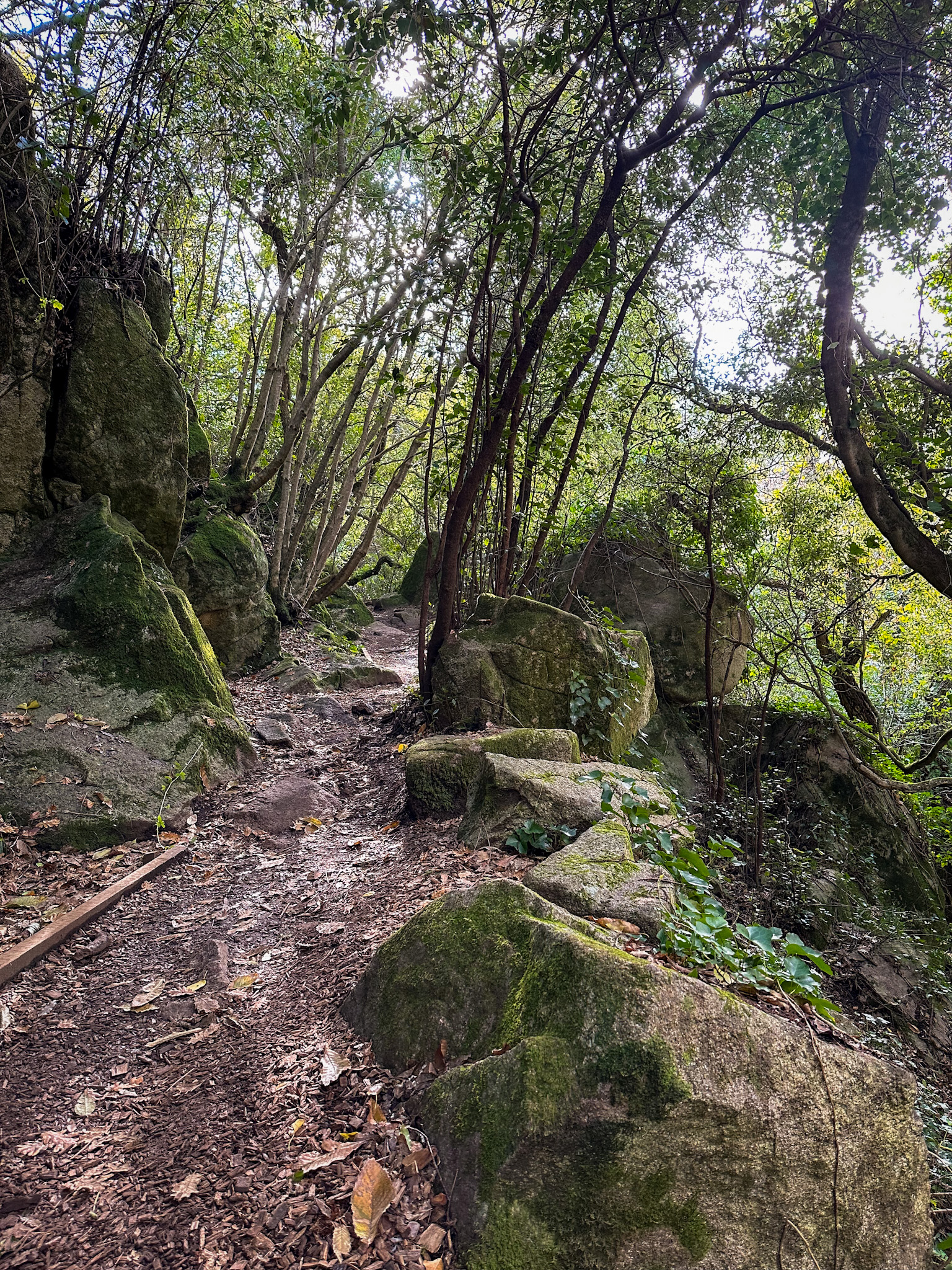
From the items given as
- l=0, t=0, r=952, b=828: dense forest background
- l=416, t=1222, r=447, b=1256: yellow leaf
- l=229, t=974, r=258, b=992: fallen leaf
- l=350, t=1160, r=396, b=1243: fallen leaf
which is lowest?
l=229, t=974, r=258, b=992: fallen leaf

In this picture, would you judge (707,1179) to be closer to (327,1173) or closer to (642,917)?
(642,917)

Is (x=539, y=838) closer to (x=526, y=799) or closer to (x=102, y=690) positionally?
(x=526, y=799)

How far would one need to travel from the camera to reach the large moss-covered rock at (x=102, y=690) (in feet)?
14.8

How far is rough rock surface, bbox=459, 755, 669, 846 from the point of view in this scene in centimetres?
387

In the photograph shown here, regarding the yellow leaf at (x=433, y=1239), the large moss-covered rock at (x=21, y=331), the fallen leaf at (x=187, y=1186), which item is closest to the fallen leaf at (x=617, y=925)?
the yellow leaf at (x=433, y=1239)

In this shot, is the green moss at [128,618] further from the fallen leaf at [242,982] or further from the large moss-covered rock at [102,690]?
the fallen leaf at [242,982]

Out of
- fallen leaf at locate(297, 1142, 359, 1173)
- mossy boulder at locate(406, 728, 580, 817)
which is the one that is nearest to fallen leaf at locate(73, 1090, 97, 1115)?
fallen leaf at locate(297, 1142, 359, 1173)

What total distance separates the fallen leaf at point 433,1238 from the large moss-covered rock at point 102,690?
353cm

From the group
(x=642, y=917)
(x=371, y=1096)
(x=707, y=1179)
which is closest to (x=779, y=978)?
(x=642, y=917)

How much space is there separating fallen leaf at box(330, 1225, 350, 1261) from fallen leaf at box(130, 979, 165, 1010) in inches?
70.3

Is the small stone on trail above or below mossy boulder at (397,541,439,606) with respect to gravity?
below

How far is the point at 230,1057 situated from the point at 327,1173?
86 centimetres

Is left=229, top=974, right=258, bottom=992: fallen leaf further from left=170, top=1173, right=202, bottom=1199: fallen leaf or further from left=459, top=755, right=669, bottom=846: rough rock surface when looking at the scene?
left=459, top=755, right=669, bottom=846: rough rock surface

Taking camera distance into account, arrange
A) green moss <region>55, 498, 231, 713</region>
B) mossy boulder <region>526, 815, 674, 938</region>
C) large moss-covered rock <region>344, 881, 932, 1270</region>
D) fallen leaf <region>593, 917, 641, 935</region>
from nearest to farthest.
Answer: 1. large moss-covered rock <region>344, 881, 932, 1270</region>
2. fallen leaf <region>593, 917, 641, 935</region>
3. mossy boulder <region>526, 815, 674, 938</region>
4. green moss <region>55, 498, 231, 713</region>
